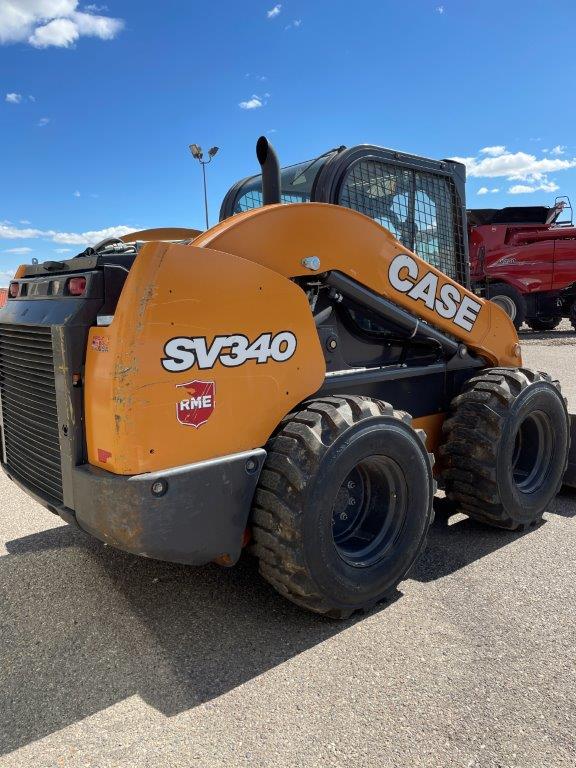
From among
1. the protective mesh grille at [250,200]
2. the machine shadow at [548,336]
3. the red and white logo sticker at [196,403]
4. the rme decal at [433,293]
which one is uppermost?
the protective mesh grille at [250,200]

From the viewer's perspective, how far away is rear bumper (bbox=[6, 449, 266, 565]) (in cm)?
244

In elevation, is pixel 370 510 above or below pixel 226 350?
below

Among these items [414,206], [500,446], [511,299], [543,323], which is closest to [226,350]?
[500,446]

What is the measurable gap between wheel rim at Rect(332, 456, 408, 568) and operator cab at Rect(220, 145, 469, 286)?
4.55 ft

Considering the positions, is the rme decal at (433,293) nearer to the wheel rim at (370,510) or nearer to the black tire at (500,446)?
the black tire at (500,446)

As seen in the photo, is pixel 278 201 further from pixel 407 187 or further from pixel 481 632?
pixel 481 632

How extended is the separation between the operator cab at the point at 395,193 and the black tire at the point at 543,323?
535 inches

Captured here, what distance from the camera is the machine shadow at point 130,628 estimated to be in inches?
95.0

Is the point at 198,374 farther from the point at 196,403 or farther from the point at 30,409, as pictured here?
the point at 30,409

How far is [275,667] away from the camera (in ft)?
8.46

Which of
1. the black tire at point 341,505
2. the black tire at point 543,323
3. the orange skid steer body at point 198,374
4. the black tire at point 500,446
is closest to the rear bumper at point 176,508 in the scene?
the orange skid steer body at point 198,374

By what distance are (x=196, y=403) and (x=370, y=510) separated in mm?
1223

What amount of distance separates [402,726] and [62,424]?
1835mm

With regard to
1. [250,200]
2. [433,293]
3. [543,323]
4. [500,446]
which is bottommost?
[500,446]
